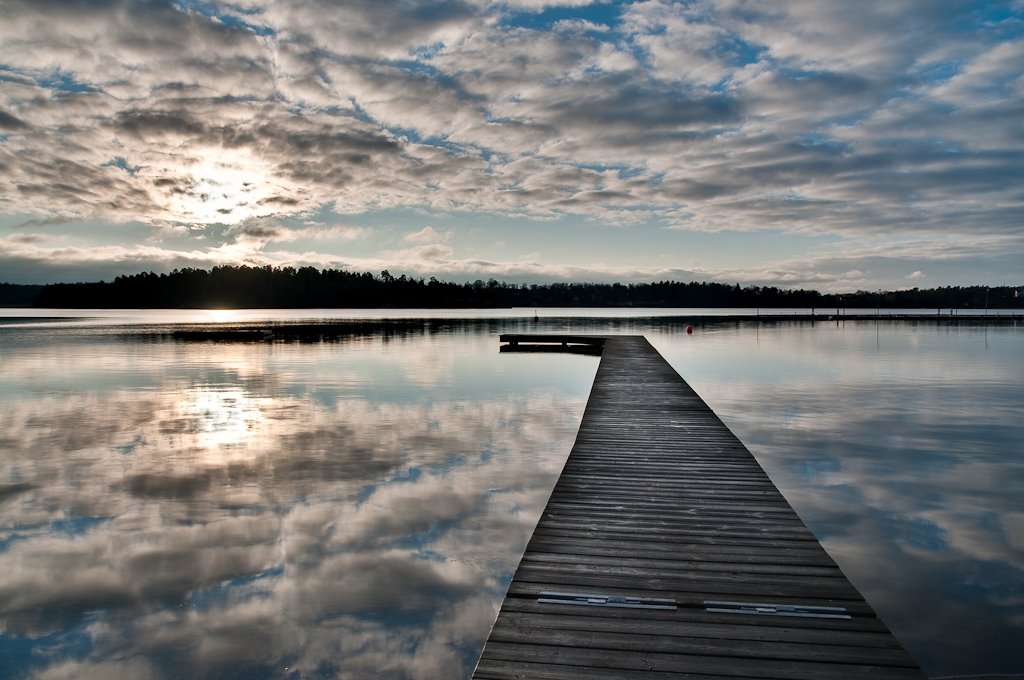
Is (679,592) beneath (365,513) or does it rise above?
above

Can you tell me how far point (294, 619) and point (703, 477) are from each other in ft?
15.2

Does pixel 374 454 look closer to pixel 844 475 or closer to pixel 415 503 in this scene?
pixel 415 503

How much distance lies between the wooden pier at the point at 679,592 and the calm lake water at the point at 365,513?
4.15 feet

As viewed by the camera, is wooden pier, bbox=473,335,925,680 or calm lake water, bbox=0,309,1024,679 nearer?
wooden pier, bbox=473,335,925,680

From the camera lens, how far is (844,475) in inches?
437

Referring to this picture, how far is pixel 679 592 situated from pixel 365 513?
17.7ft

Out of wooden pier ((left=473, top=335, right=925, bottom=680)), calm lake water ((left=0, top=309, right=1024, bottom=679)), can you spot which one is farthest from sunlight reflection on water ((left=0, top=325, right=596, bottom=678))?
wooden pier ((left=473, top=335, right=925, bottom=680))

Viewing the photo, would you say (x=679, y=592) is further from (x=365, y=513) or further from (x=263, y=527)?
(x=263, y=527)

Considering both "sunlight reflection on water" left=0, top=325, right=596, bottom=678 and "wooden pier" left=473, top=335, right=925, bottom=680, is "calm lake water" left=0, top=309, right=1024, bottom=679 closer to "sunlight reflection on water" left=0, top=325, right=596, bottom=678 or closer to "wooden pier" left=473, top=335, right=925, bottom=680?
"sunlight reflection on water" left=0, top=325, right=596, bottom=678

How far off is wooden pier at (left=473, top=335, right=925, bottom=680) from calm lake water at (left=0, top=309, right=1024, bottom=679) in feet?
4.15

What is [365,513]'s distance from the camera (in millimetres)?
8961

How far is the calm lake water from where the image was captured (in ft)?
18.6

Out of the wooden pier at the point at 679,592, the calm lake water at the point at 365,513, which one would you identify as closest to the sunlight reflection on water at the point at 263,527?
the calm lake water at the point at 365,513

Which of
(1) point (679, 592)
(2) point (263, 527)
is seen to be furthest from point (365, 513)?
(1) point (679, 592)
